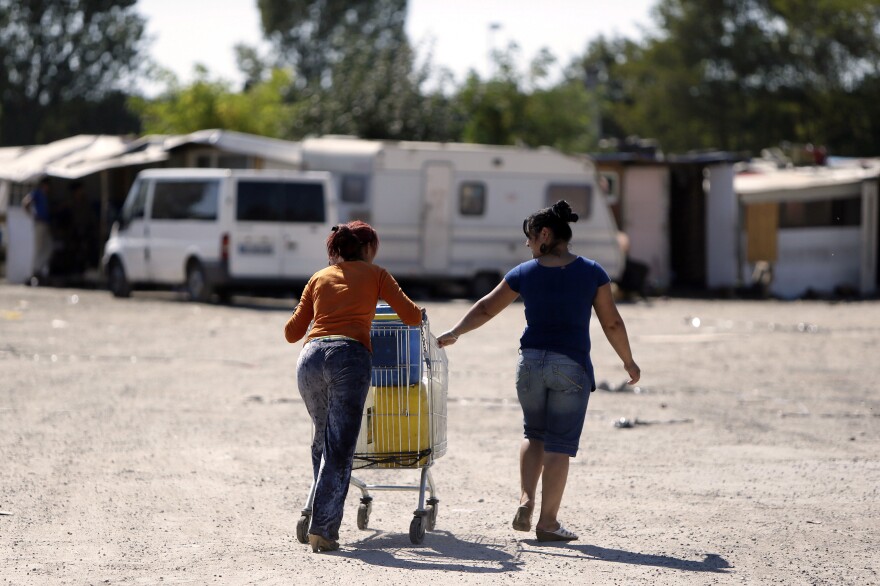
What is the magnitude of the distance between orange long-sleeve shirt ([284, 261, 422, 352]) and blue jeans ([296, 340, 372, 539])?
0.08 metres

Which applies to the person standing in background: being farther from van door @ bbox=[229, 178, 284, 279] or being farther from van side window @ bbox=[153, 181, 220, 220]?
van door @ bbox=[229, 178, 284, 279]

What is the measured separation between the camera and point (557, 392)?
687 centimetres

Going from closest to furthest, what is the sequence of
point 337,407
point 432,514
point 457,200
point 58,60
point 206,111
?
point 337,407 → point 432,514 → point 457,200 → point 206,111 → point 58,60

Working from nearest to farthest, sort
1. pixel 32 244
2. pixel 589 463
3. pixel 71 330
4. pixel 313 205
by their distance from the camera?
pixel 589 463
pixel 71 330
pixel 313 205
pixel 32 244

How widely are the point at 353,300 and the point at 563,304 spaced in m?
1.00

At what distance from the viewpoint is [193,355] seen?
15953mm

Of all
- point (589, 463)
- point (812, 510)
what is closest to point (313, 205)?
point (589, 463)

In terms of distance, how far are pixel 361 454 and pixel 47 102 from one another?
60560mm

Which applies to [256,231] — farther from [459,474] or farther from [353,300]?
[353,300]

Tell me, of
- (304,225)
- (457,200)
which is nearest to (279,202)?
(304,225)

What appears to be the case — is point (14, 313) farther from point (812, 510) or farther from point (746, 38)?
point (746, 38)

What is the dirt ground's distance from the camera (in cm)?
621

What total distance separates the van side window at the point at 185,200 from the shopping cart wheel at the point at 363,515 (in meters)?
15.8

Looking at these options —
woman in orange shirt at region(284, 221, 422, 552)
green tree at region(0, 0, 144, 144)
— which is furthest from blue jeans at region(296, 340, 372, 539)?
green tree at region(0, 0, 144, 144)
